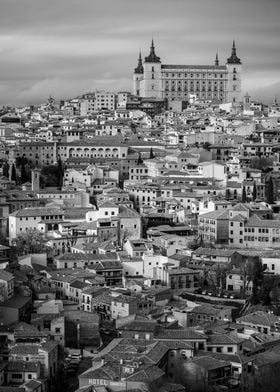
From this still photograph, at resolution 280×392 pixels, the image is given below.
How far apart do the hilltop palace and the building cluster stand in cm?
1552

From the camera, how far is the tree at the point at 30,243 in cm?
2367

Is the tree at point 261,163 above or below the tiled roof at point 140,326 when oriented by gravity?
above

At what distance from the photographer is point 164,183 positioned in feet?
97.6

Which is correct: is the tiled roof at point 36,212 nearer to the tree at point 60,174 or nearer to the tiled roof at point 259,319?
the tree at point 60,174

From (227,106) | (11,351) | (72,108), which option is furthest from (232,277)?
(72,108)

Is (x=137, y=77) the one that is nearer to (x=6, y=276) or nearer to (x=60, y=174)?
(x=60, y=174)

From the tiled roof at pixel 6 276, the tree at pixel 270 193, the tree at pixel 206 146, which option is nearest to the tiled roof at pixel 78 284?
the tiled roof at pixel 6 276

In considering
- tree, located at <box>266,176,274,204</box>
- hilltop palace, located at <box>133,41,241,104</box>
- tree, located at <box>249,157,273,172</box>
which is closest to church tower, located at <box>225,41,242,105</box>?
hilltop palace, located at <box>133,41,241,104</box>

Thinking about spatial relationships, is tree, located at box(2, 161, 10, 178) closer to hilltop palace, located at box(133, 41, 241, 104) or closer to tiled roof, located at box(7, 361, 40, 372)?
tiled roof, located at box(7, 361, 40, 372)

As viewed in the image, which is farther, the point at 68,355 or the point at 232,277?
the point at 232,277

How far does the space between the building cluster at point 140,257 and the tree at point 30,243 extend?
44 mm

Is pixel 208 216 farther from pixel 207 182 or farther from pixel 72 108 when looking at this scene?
pixel 72 108

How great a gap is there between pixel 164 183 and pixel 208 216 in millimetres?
4533

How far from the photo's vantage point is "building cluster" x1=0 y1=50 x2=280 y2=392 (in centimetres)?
1612
